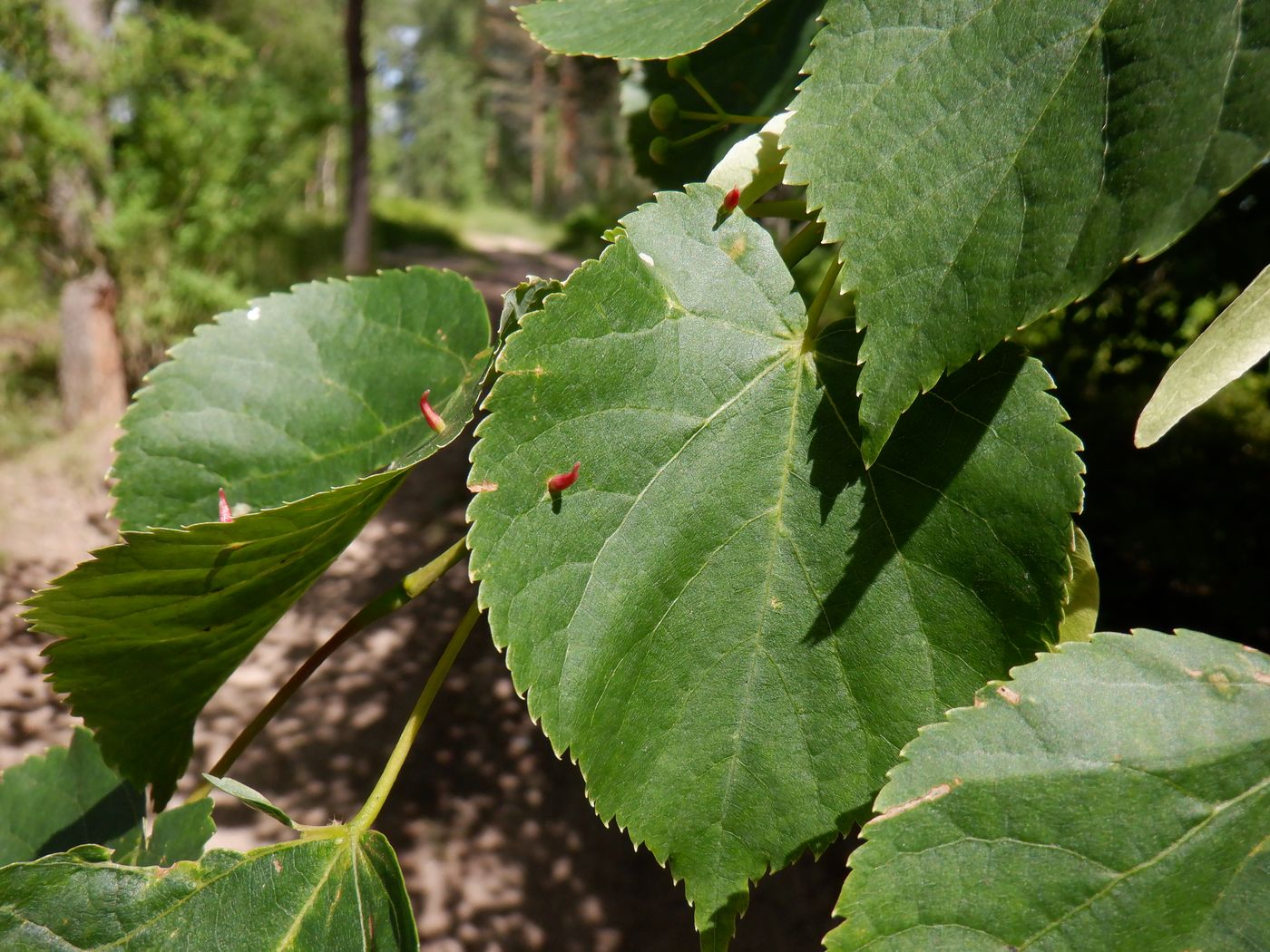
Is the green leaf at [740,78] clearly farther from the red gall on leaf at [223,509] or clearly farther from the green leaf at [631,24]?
the red gall on leaf at [223,509]

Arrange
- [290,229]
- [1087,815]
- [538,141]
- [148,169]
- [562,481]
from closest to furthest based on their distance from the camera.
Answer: [1087,815] → [562,481] → [148,169] → [290,229] → [538,141]

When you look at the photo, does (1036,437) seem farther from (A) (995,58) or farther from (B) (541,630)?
(B) (541,630)

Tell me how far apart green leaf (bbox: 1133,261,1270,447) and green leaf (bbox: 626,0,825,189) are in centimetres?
43

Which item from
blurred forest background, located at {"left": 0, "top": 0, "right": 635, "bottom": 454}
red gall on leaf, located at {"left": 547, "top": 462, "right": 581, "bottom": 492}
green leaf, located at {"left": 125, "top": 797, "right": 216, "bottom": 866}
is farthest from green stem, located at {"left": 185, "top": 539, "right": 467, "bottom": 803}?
blurred forest background, located at {"left": 0, "top": 0, "right": 635, "bottom": 454}

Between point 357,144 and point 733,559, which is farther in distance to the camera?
point 357,144

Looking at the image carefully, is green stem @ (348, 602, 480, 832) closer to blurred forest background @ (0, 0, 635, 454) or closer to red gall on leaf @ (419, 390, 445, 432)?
red gall on leaf @ (419, 390, 445, 432)

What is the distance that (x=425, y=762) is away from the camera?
509 cm

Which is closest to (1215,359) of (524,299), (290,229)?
(524,299)

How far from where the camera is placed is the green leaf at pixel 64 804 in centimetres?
84

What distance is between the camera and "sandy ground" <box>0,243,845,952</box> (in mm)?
4184

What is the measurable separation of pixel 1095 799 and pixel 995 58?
0.36 metres

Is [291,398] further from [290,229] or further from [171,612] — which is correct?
[290,229]

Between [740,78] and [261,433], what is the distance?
55cm

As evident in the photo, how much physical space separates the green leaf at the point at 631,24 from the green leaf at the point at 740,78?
16 cm
